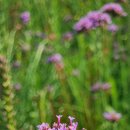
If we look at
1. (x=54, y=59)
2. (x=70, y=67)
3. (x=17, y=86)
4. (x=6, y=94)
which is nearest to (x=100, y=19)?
(x=54, y=59)

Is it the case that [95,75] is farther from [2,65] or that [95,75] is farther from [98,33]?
[2,65]

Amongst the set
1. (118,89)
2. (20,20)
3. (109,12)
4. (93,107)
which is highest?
(20,20)

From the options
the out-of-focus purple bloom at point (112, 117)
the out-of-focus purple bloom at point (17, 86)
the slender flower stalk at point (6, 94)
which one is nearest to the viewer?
the slender flower stalk at point (6, 94)

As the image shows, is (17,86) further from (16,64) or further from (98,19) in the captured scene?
(98,19)

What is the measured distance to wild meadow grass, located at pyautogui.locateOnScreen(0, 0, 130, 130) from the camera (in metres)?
2.50

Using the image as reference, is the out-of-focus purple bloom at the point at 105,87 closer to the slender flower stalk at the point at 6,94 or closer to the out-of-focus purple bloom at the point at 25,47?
the out-of-focus purple bloom at the point at 25,47

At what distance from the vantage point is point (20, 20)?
9.93 feet

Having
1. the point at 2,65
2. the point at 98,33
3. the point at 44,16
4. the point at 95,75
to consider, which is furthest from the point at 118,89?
the point at 2,65

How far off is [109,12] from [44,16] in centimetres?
67

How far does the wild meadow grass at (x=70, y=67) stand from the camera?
2.50 meters

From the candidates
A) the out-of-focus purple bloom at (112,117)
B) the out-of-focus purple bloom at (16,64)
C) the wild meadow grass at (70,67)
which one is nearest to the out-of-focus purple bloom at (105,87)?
the wild meadow grass at (70,67)

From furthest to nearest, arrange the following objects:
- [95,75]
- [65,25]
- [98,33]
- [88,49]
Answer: [65,25] < [88,49] < [95,75] < [98,33]

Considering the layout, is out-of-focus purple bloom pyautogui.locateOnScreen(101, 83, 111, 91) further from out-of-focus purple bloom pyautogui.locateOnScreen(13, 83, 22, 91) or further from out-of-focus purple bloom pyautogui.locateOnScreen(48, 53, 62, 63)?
out-of-focus purple bloom pyautogui.locateOnScreen(13, 83, 22, 91)

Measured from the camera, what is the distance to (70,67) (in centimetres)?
305
